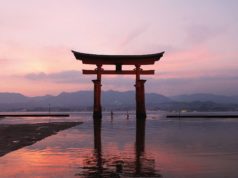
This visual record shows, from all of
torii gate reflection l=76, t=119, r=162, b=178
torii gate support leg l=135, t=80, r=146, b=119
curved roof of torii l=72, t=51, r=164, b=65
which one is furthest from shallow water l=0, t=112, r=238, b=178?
torii gate support leg l=135, t=80, r=146, b=119

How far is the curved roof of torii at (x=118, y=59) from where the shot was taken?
137 feet

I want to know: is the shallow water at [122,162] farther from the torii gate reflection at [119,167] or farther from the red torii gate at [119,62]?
the red torii gate at [119,62]

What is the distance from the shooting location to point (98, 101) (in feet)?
140

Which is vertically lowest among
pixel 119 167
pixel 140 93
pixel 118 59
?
pixel 119 167

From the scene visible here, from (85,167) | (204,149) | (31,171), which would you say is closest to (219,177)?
(85,167)

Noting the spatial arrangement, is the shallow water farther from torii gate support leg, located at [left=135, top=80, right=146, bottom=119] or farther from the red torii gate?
torii gate support leg, located at [left=135, top=80, right=146, bottom=119]

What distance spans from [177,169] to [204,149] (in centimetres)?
487

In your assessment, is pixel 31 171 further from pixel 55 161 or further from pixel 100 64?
pixel 100 64

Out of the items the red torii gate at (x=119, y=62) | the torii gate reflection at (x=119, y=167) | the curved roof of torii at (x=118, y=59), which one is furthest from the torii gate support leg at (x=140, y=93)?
the torii gate reflection at (x=119, y=167)

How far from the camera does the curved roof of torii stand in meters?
41.6

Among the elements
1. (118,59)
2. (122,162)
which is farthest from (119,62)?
(122,162)

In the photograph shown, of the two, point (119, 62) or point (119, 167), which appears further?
point (119, 62)

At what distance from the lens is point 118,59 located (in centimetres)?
4206

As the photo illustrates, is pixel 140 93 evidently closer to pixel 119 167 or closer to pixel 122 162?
pixel 122 162
